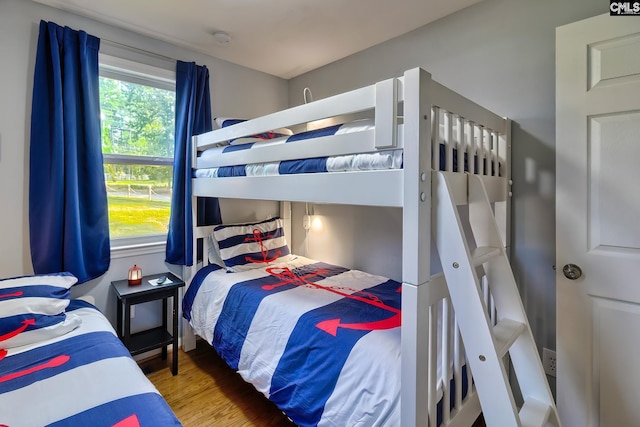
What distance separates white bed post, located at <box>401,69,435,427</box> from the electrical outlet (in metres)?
1.03

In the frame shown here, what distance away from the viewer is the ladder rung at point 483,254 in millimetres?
1078

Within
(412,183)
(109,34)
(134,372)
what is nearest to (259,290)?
(134,372)

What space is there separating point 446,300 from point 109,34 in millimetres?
2658

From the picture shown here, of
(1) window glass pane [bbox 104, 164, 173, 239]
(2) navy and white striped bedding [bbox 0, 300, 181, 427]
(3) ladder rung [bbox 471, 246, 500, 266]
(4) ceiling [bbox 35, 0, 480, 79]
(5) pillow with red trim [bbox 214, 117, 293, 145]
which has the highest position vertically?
(4) ceiling [bbox 35, 0, 480, 79]

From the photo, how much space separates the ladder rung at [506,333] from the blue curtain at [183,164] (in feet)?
6.91

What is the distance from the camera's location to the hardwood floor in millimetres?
1724

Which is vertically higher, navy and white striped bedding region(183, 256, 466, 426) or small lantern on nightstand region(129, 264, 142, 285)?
small lantern on nightstand region(129, 264, 142, 285)

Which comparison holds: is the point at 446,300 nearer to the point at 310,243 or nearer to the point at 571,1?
the point at 571,1

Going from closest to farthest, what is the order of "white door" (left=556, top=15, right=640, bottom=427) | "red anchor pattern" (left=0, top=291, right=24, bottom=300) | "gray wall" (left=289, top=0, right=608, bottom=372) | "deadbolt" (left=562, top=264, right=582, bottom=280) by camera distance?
"white door" (left=556, top=15, right=640, bottom=427) → "deadbolt" (left=562, top=264, right=582, bottom=280) → "red anchor pattern" (left=0, top=291, right=24, bottom=300) → "gray wall" (left=289, top=0, right=608, bottom=372)

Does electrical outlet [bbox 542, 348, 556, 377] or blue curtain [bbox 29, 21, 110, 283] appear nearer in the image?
electrical outlet [bbox 542, 348, 556, 377]

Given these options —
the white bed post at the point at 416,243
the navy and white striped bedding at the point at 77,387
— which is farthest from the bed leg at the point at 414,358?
the navy and white striped bedding at the point at 77,387

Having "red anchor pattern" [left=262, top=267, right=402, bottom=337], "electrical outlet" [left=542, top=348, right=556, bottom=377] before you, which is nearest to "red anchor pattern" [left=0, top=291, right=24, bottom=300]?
"red anchor pattern" [left=262, top=267, right=402, bottom=337]

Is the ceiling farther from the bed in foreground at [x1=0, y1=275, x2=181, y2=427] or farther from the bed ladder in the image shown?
the bed in foreground at [x1=0, y1=275, x2=181, y2=427]

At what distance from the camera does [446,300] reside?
1.20 m
